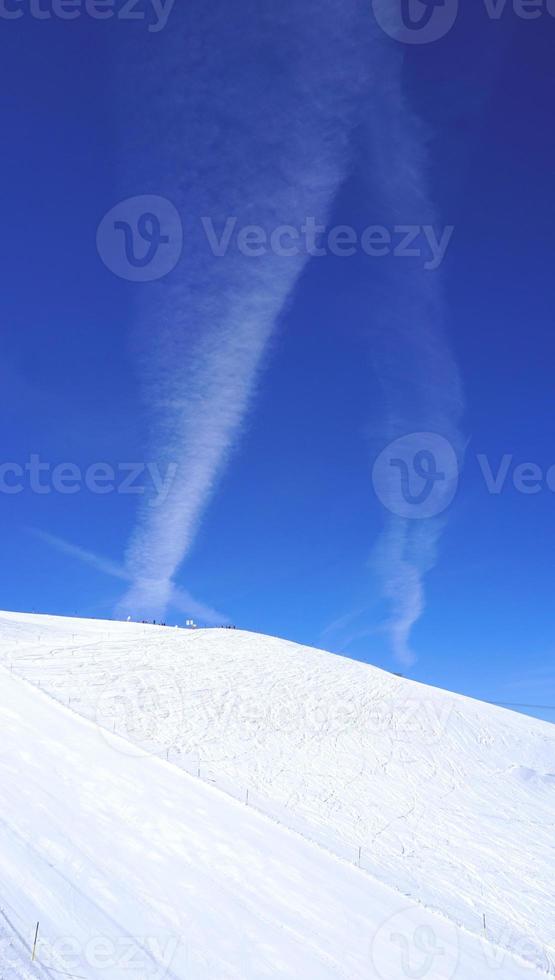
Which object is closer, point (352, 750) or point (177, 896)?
point (177, 896)

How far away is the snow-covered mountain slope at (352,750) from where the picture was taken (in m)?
Answer: 19.0

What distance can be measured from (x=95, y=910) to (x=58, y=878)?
1.29 metres

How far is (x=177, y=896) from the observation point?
13.3 m

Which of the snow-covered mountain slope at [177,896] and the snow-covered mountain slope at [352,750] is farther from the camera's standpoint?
the snow-covered mountain slope at [352,750]

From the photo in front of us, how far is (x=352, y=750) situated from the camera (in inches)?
1165

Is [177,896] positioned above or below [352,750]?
below

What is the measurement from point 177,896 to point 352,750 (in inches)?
704

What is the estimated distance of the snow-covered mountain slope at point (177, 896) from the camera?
11.0m

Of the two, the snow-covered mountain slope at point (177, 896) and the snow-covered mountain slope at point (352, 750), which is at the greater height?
the snow-covered mountain slope at point (352, 750)

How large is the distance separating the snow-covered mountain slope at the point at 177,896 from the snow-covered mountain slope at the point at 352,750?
1125 millimetres

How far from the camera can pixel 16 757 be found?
62.4ft

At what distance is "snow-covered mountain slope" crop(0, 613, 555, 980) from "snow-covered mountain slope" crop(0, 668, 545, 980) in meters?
1.13

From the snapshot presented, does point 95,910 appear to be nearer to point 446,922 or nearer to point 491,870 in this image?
point 446,922

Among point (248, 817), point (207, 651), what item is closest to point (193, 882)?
point (248, 817)
